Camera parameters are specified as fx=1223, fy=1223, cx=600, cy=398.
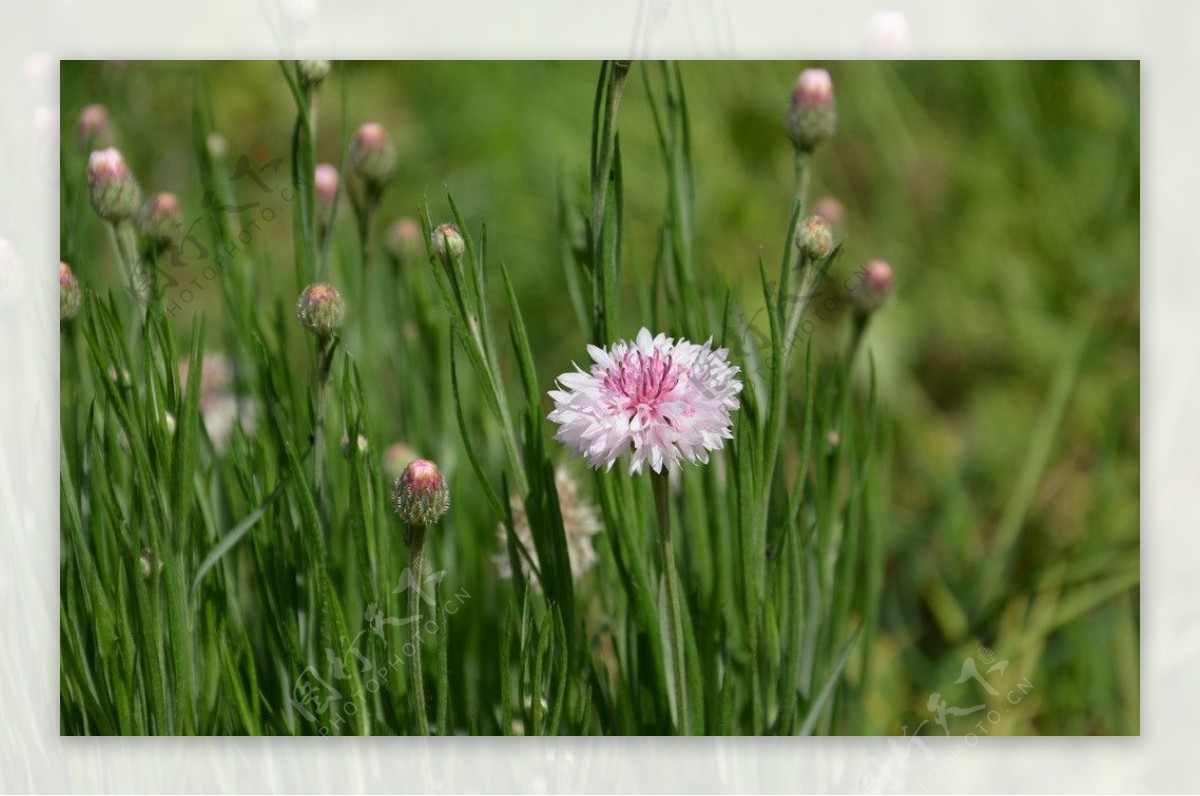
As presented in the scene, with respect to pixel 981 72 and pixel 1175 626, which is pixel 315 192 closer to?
pixel 981 72

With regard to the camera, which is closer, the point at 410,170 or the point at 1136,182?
the point at 1136,182

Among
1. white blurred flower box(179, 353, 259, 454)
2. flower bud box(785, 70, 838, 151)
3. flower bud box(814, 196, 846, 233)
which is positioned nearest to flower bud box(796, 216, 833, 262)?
flower bud box(785, 70, 838, 151)

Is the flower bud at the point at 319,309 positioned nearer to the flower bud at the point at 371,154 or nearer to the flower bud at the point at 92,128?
the flower bud at the point at 371,154

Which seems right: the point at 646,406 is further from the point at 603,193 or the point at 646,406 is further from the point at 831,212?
the point at 831,212

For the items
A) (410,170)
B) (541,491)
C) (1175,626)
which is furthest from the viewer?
(410,170)

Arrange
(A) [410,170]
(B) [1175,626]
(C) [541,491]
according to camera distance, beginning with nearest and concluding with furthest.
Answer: (C) [541,491], (B) [1175,626], (A) [410,170]

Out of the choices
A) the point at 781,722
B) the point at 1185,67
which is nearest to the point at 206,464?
the point at 781,722

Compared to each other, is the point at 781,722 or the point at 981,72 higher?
the point at 981,72
